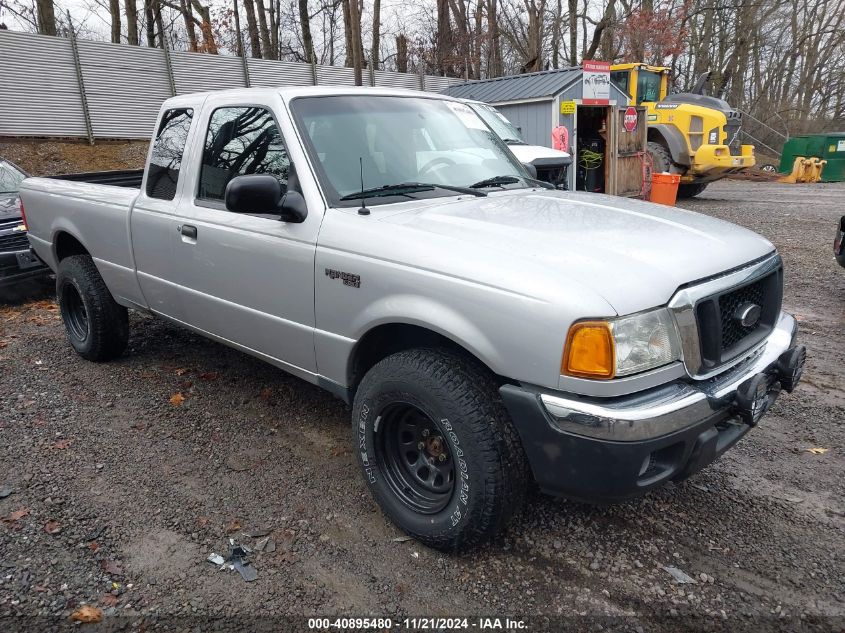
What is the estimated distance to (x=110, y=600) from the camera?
8.03 ft

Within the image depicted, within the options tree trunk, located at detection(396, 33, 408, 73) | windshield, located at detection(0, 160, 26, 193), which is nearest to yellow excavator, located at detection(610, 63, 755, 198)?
windshield, located at detection(0, 160, 26, 193)

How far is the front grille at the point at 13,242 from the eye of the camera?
268 inches

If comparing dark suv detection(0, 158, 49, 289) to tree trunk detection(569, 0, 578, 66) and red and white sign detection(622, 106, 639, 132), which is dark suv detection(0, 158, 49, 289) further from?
tree trunk detection(569, 0, 578, 66)

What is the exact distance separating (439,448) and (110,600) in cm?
143

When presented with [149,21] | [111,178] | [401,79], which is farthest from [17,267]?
[149,21]

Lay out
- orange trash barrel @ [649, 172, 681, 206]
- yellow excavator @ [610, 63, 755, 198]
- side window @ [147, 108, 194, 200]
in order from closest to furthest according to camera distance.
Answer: side window @ [147, 108, 194, 200]
orange trash barrel @ [649, 172, 681, 206]
yellow excavator @ [610, 63, 755, 198]

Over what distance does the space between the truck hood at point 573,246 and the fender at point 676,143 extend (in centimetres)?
1268

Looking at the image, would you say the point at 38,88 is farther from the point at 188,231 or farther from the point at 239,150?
the point at 239,150

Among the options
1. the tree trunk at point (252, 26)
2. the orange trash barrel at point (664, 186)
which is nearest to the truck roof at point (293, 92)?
the orange trash barrel at point (664, 186)

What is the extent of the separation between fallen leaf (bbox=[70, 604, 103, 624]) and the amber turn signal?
200cm

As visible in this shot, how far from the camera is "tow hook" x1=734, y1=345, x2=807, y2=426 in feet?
7.66

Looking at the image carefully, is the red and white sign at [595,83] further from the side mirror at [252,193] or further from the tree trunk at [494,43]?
the tree trunk at [494,43]

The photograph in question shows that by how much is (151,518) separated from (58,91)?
14963 mm

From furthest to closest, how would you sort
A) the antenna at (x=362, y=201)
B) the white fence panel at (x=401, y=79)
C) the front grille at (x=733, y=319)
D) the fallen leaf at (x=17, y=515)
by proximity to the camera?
the white fence panel at (x=401, y=79)
the fallen leaf at (x=17, y=515)
the antenna at (x=362, y=201)
the front grille at (x=733, y=319)
